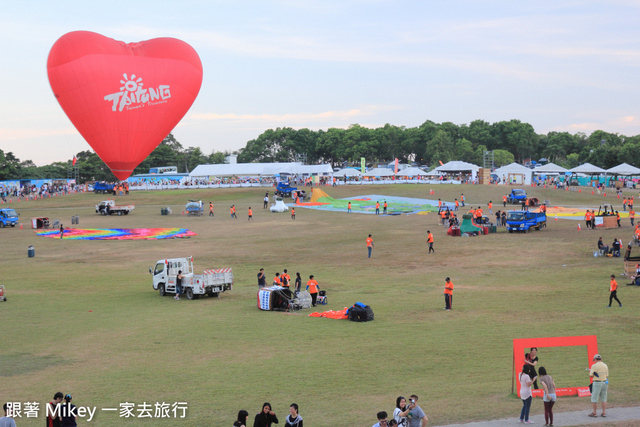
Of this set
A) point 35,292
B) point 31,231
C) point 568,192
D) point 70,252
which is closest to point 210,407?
point 35,292

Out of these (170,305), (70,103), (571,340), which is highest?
(70,103)

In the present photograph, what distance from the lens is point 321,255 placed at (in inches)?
1977

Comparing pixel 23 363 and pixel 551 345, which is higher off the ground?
pixel 551 345

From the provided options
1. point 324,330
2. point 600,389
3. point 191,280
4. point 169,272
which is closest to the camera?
point 600,389

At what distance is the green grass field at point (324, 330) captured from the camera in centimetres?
1739

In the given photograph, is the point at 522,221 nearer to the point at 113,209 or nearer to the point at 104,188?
the point at 113,209

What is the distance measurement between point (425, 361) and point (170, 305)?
15.9 metres

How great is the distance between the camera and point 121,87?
58312 millimetres

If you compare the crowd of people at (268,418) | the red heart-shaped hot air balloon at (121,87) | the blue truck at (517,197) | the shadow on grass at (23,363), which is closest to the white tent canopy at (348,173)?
the blue truck at (517,197)

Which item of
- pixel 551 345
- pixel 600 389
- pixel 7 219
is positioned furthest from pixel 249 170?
pixel 600 389

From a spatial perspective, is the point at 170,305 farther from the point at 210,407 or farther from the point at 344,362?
the point at 210,407

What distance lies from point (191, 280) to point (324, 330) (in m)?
10.7

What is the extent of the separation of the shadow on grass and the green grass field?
0.06 meters

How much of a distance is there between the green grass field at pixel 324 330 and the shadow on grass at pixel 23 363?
0.06 m
